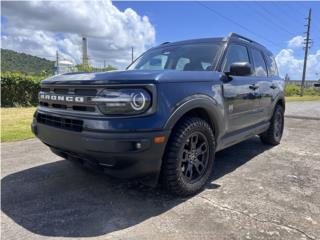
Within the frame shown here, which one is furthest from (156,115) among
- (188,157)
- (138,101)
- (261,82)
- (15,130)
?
(15,130)

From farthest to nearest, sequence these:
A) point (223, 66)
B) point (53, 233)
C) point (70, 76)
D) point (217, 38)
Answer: point (217, 38) < point (223, 66) < point (70, 76) < point (53, 233)

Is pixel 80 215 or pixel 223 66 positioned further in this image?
pixel 223 66

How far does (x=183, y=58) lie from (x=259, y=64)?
1.77 metres

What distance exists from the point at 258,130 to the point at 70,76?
3353 millimetres

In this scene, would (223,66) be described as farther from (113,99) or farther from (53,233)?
(53,233)

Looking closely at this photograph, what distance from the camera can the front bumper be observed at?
2760 millimetres

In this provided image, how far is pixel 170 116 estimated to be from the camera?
118 inches

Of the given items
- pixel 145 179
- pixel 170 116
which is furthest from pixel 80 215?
pixel 170 116

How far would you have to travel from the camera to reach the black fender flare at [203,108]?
10.0ft

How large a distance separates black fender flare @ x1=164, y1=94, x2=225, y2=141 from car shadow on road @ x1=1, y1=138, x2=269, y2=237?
2.55 ft

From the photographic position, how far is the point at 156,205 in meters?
3.21

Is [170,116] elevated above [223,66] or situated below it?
below

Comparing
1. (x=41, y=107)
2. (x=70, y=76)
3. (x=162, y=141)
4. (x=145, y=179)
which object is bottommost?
(x=145, y=179)

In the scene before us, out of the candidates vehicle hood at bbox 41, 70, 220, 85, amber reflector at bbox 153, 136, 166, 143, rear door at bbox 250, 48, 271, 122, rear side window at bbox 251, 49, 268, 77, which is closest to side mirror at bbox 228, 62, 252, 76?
vehicle hood at bbox 41, 70, 220, 85
